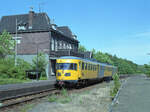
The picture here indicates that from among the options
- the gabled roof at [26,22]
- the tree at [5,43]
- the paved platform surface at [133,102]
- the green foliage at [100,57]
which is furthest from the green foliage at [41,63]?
the green foliage at [100,57]

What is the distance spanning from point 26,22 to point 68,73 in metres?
21.7

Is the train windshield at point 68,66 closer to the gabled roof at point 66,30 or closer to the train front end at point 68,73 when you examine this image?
the train front end at point 68,73

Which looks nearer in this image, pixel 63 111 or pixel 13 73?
pixel 63 111

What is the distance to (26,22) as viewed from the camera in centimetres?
3678

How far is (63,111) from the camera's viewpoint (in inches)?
359

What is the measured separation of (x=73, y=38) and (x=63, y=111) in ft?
121

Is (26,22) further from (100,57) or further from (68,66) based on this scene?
(100,57)

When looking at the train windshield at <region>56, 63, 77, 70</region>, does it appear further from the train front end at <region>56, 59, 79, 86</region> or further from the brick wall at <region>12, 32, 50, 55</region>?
the brick wall at <region>12, 32, 50, 55</region>

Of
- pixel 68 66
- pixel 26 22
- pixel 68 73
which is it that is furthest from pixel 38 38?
pixel 68 73

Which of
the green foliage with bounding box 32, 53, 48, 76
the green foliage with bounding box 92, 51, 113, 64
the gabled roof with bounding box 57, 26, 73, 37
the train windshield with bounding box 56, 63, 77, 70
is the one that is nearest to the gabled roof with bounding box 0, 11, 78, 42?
the green foliage with bounding box 32, 53, 48, 76

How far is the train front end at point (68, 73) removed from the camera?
17.9m

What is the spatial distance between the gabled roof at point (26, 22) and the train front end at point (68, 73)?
670 inches

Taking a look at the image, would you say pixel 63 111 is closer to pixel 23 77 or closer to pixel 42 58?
pixel 23 77

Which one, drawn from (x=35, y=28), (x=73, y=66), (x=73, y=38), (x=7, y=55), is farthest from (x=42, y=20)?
(x=73, y=66)
